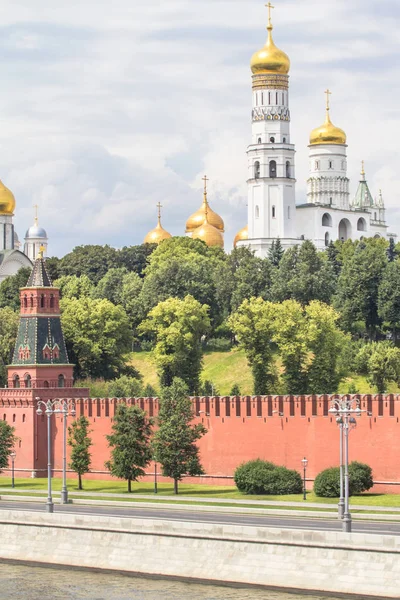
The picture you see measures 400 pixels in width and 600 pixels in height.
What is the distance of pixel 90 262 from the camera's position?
141875 millimetres

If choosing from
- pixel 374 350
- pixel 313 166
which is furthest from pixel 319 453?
pixel 313 166

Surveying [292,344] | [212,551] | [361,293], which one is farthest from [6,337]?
[212,551]

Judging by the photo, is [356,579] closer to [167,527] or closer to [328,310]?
[167,527]

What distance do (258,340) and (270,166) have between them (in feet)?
136

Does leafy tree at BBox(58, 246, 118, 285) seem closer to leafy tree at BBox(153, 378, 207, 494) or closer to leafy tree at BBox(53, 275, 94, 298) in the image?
leafy tree at BBox(53, 275, 94, 298)

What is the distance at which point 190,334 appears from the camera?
108m

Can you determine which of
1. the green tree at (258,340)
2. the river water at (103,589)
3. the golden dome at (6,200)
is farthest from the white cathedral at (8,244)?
the river water at (103,589)

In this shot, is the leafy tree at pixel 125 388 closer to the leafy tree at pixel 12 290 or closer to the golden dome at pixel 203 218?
the leafy tree at pixel 12 290

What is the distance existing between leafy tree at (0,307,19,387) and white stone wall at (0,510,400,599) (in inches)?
1665

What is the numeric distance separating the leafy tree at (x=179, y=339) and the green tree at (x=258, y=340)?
4104 mm

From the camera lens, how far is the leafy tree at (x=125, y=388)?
9781cm

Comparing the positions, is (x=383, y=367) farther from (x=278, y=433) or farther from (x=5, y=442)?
(x=278, y=433)

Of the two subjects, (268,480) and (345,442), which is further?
(268,480)

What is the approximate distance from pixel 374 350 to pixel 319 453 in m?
33.9
